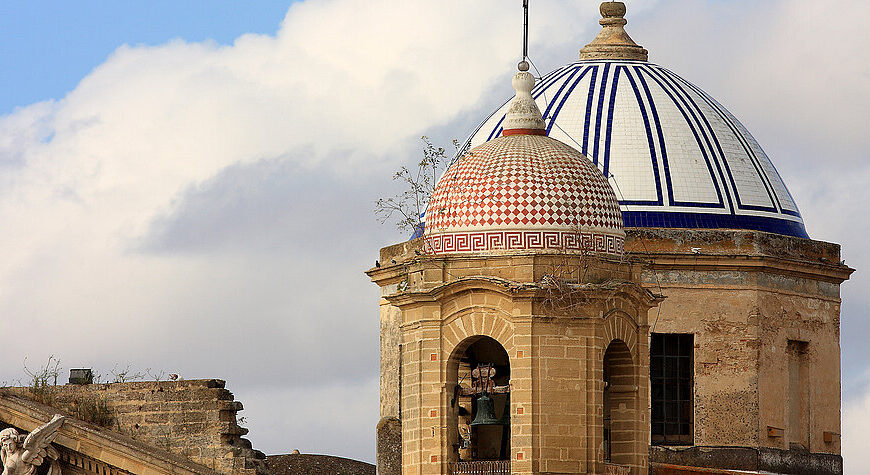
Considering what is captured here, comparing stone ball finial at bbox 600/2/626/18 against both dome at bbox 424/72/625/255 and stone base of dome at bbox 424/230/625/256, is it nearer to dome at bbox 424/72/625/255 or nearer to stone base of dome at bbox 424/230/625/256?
dome at bbox 424/72/625/255

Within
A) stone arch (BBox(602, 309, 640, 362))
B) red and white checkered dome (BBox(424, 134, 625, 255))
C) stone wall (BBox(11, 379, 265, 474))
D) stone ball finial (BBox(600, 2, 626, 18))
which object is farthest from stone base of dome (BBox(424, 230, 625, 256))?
stone ball finial (BBox(600, 2, 626, 18))

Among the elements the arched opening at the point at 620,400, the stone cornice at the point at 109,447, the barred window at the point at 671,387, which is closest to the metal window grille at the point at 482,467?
the arched opening at the point at 620,400

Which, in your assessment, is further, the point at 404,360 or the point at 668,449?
the point at 668,449

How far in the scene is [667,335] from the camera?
3806 centimetres

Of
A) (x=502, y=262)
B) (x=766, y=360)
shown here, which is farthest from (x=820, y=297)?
(x=502, y=262)

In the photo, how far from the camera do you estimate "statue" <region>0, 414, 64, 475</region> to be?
1353 inches

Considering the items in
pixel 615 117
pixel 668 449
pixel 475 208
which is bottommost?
pixel 668 449

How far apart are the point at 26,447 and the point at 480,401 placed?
6337 mm

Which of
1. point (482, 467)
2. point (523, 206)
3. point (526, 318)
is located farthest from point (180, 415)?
point (523, 206)

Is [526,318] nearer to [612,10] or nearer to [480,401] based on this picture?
[480,401]

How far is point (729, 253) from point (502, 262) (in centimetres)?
745

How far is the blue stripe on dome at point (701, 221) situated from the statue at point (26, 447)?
8951 millimetres

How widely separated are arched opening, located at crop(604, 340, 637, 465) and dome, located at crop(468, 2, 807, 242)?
6273mm

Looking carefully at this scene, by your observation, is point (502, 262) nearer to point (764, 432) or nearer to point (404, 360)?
point (404, 360)
